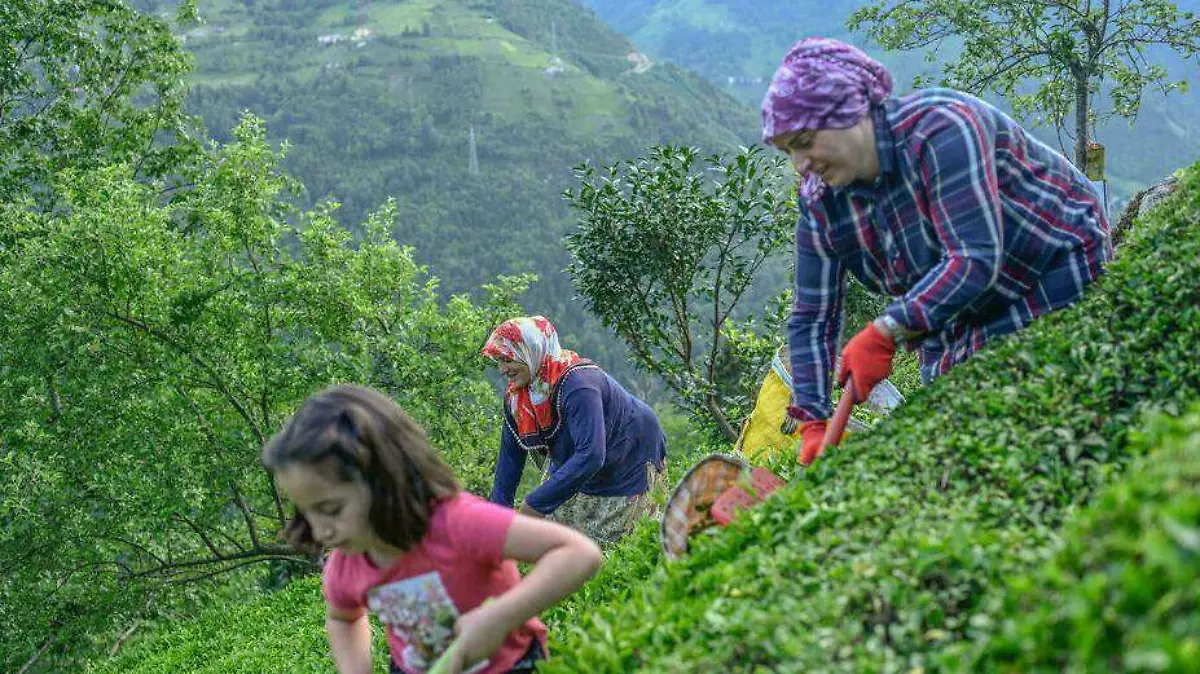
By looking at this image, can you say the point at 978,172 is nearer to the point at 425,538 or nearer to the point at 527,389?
the point at 425,538

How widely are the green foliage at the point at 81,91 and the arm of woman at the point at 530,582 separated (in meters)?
16.2

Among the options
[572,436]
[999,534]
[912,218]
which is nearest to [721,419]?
[572,436]

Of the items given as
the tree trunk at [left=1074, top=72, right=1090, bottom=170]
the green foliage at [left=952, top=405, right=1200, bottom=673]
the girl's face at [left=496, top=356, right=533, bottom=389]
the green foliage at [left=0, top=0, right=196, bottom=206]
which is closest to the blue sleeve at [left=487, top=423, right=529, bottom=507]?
the girl's face at [left=496, top=356, right=533, bottom=389]

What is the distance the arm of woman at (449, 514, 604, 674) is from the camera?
259 centimetres

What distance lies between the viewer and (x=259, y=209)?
1481cm

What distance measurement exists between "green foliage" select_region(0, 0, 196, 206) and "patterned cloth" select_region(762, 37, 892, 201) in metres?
15.9

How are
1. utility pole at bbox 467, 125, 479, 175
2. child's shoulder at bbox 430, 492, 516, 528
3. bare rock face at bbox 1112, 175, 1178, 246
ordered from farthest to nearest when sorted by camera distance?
utility pole at bbox 467, 125, 479, 175, bare rock face at bbox 1112, 175, 1178, 246, child's shoulder at bbox 430, 492, 516, 528

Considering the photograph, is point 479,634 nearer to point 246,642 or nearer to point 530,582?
point 530,582

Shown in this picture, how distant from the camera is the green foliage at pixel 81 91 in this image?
16234 millimetres

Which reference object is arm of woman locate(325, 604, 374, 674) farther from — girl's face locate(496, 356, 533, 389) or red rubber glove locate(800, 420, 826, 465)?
girl's face locate(496, 356, 533, 389)

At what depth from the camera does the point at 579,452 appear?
5371mm

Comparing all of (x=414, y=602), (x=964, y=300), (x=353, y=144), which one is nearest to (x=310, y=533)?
(x=414, y=602)

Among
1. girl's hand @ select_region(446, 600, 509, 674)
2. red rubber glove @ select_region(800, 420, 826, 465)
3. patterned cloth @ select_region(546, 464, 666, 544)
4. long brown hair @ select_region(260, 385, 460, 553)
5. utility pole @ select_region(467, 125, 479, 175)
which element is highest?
long brown hair @ select_region(260, 385, 460, 553)

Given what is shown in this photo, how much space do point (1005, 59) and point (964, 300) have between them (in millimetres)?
14648
